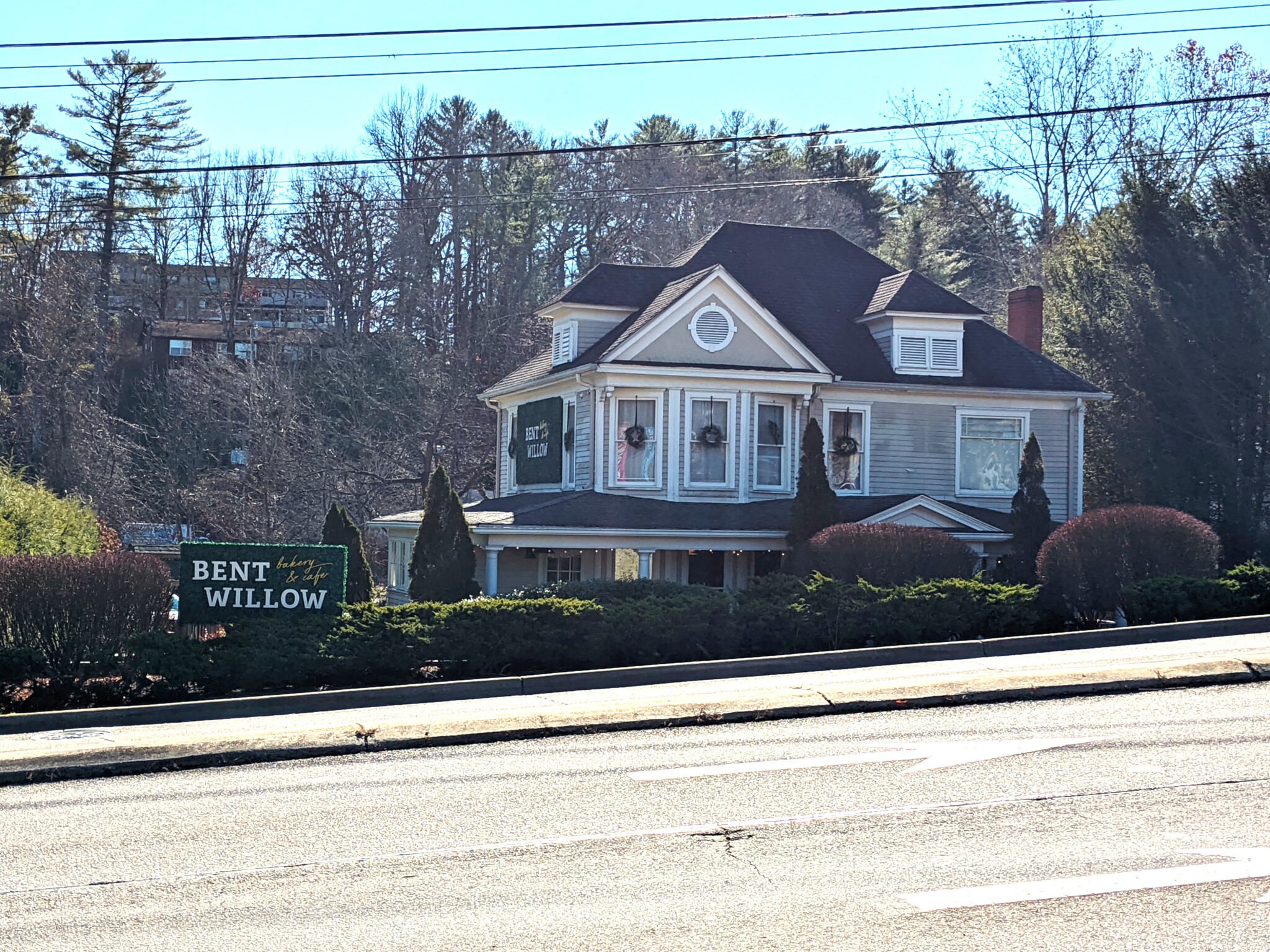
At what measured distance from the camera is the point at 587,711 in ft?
43.3

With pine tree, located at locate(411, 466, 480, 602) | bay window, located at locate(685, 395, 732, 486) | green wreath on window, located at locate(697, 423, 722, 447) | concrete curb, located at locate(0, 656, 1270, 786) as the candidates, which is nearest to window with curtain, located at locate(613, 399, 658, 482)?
bay window, located at locate(685, 395, 732, 486)

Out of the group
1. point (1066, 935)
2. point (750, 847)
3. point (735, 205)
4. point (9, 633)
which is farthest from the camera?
point (735, 205)

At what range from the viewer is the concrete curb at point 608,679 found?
14.8 m

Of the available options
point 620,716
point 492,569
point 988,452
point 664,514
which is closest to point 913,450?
point 988,452

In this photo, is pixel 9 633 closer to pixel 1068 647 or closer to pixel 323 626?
pixel 323 626

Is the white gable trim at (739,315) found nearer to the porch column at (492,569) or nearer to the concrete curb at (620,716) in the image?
the porch column at (492,569)

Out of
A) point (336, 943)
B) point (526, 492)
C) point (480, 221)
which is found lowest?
point (336, 943)

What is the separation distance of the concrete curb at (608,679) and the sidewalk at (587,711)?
226 millimetres

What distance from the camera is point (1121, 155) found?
44562 mm

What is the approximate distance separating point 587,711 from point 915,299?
20.5 m

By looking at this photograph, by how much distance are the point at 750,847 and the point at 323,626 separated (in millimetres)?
9838

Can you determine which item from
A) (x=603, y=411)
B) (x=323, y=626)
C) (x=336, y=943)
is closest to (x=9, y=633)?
(x=323, y=626)

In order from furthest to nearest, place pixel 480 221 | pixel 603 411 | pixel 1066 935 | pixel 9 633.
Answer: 1. pixel 480 221
2. pixel 603 411
3. pixel 9 633
4. pixel 1066 935

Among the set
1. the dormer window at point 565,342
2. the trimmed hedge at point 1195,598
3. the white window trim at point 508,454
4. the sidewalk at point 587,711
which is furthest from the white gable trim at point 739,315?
the sidewalk at point 587,711
